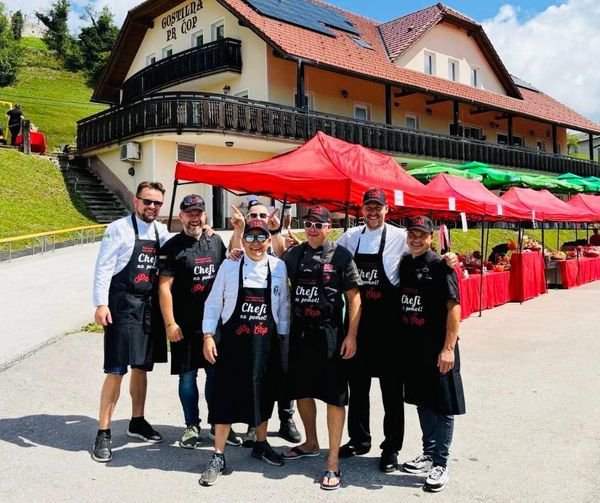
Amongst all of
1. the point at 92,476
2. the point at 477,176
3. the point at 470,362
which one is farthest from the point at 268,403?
the point at 477,176

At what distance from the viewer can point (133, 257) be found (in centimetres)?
441

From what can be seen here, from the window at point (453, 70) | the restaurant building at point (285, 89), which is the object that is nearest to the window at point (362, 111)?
the restaurant building at point (285, 89)

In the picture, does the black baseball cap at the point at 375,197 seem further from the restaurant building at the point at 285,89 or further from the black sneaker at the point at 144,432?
the restaurant building at the point at 285,89

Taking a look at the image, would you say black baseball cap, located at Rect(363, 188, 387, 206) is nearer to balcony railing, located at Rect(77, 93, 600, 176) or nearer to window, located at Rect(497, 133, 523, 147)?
balcony railing, located at Rect(77, 93, 600, 176)

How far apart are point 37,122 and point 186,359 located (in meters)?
37.0

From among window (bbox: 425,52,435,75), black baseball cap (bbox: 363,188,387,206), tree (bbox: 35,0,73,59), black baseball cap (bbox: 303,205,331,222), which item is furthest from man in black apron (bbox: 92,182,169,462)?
tree (bbox: 35,0,73,59)

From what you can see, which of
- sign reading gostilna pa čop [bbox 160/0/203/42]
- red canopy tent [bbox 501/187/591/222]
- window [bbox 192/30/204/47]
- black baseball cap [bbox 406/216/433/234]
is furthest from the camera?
sign reading gostilna pa čop [bbox 160/0/203/42]

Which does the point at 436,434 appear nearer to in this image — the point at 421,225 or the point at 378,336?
the point at 378,336

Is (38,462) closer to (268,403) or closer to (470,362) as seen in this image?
(268,403)

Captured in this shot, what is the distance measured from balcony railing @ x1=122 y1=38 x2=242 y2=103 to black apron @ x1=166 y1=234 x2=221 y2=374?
Result: 17966 millimetres

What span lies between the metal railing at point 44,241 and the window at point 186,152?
4.17 metres

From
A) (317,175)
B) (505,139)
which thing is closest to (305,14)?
(505,139)

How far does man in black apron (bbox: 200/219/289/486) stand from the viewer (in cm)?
399

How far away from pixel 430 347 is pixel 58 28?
62.7 m
